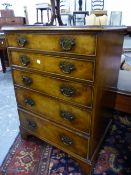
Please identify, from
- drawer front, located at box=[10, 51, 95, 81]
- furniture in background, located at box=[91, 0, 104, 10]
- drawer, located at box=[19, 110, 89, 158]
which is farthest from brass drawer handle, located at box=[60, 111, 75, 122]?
furniture in background, located at box=[91, 0, 104, 10]

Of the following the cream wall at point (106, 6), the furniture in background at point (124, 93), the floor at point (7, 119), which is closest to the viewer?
the floor at point (7, 119)

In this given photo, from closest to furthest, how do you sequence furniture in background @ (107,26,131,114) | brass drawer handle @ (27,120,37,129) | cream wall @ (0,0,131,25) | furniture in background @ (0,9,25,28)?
brass drawer handle @ (27,120,37,129)
furniture in background @ (107,26,131,114)
furniture in background @ (0,9,25,28)
cream wall @ (0,0,131,25)

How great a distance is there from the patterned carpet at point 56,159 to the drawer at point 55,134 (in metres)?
0.13

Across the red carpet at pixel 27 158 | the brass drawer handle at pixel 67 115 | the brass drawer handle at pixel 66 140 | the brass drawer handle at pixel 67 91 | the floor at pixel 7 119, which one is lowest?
the red carpet at pixel 27 158

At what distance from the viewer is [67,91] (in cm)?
97

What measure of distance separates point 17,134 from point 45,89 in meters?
0.70

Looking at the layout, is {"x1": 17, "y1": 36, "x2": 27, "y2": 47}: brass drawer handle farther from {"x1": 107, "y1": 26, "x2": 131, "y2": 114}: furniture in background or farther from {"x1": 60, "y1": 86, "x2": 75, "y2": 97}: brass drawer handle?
{"x1": 107, "y1": 26, "x2": 131, "y2": 114}: furniture in background

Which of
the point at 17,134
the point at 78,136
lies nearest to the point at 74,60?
the point at 78,136

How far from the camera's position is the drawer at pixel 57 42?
2.57ft

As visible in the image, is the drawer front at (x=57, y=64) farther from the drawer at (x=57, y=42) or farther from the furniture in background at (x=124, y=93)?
the furniture in background at (x=124, y=93)

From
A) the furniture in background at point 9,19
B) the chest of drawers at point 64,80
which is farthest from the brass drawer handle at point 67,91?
the furniture in background at point 9,19

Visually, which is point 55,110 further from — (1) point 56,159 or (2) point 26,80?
(1) point 56,159

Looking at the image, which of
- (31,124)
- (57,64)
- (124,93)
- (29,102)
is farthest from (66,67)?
(124,93)

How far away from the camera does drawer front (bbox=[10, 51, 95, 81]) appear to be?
2.77ft
